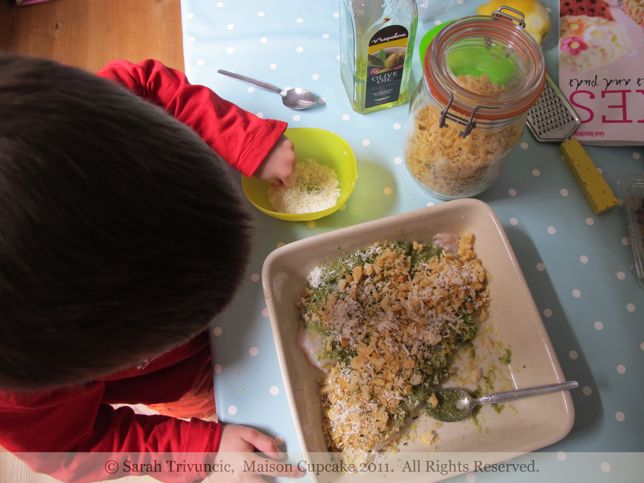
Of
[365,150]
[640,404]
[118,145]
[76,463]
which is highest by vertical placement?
[118,145]

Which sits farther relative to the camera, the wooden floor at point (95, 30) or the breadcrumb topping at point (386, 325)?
the wooden floor at point (95, 30)

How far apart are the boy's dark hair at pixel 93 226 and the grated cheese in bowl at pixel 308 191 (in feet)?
0.76

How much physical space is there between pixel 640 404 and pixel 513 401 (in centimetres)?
14

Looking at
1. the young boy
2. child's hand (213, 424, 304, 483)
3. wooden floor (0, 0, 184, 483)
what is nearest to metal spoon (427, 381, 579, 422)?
child's hand (213, 424, 304, 483)

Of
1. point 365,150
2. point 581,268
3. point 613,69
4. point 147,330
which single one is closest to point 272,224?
point 365,150

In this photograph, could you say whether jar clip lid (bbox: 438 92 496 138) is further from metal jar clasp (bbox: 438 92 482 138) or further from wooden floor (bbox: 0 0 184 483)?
wooden floor (bbox: 0 0 184 483)

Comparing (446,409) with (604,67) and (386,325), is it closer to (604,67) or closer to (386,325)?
(386,325)

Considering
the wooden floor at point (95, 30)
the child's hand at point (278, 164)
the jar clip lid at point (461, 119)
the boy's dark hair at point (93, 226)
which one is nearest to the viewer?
the boy's dark hair at point (93, 226)

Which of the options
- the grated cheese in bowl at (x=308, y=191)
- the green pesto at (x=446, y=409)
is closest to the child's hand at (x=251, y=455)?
the green pesto at (x=446, y=409)

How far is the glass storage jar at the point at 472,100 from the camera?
18.2 inches

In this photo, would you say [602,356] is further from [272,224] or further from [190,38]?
[190,38]

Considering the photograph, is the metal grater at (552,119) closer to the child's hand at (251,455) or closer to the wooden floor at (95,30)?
the child's hand at (251,455)

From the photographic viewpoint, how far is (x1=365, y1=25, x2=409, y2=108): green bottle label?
0.54m

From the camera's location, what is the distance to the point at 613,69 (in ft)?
2.13
